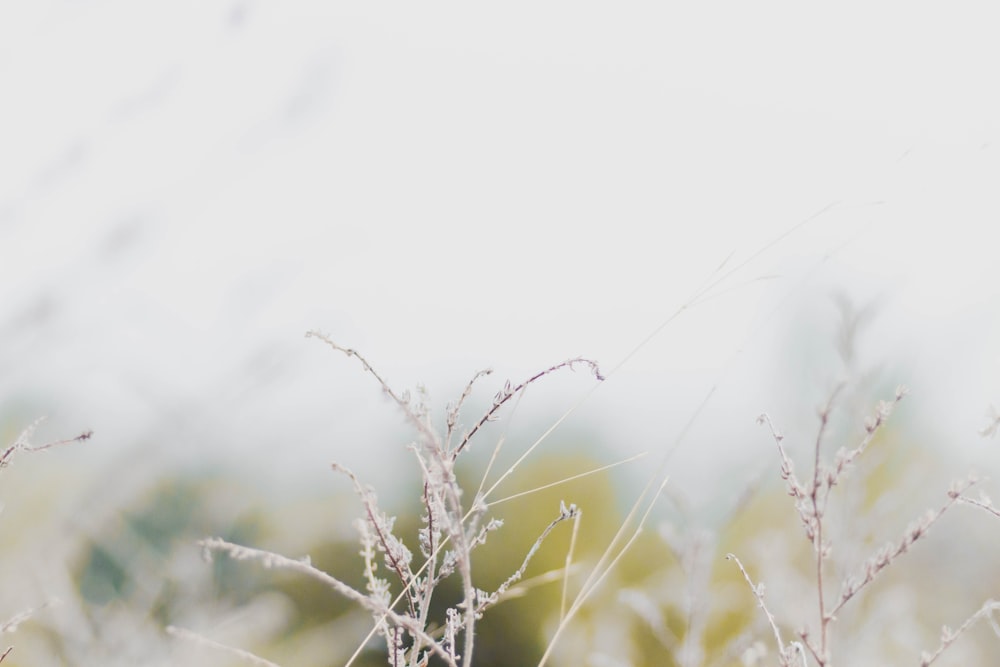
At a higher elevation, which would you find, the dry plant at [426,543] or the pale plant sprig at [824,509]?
the dry plant at [426,543]

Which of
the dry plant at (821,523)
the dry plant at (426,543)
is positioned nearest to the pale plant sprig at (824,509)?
the dry plant at (821,523)

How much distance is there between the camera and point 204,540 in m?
0.64

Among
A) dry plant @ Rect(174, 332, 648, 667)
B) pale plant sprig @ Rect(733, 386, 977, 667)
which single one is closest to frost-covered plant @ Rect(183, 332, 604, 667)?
dry plant @ Rect(174, 332, 648, 667)

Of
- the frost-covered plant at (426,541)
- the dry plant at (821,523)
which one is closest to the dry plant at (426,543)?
the frost-covered plant at (426,541)

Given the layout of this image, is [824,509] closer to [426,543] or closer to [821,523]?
[821,523]

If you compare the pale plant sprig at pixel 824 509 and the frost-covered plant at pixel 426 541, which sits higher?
the frost-covered plant at pixel 426 541

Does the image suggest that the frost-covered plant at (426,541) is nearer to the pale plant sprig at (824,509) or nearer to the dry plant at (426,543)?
the dry plant at (426,543)

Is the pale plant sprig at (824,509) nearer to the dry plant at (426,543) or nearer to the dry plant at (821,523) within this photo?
the dry plant at (821,523)

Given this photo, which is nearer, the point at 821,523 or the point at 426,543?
the point at 821,523

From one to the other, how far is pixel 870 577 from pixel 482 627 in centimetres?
347

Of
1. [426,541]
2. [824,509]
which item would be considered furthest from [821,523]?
[426,541]

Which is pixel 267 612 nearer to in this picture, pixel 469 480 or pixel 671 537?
pixel 671 537

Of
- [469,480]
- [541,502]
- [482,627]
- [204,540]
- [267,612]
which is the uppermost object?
[204,540]

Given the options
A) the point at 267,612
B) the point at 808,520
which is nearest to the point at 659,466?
Result: the point at 808,520
